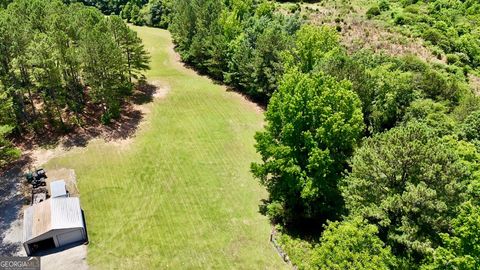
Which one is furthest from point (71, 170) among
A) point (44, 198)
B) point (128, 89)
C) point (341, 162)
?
point (341, 162)

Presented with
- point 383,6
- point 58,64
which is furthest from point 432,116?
point 383,6

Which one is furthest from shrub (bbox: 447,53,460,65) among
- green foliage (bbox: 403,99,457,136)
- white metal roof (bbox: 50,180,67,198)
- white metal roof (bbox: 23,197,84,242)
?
white metal roof (bbox: 50,180,67,198)

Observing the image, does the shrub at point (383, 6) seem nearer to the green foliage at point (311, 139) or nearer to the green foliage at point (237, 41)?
the green foliage at point (237, 41)

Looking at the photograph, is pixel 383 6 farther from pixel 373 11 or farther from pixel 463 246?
pixel 463 246

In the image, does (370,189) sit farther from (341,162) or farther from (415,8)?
(415,8)

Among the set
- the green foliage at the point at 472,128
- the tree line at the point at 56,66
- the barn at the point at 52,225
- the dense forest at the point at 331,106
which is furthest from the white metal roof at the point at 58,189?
the green foliage at the point at 472,128

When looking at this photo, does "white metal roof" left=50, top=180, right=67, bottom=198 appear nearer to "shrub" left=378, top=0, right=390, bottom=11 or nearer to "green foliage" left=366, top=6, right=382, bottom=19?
"green foliage" left=366, top=6, right=382, bottom=19
